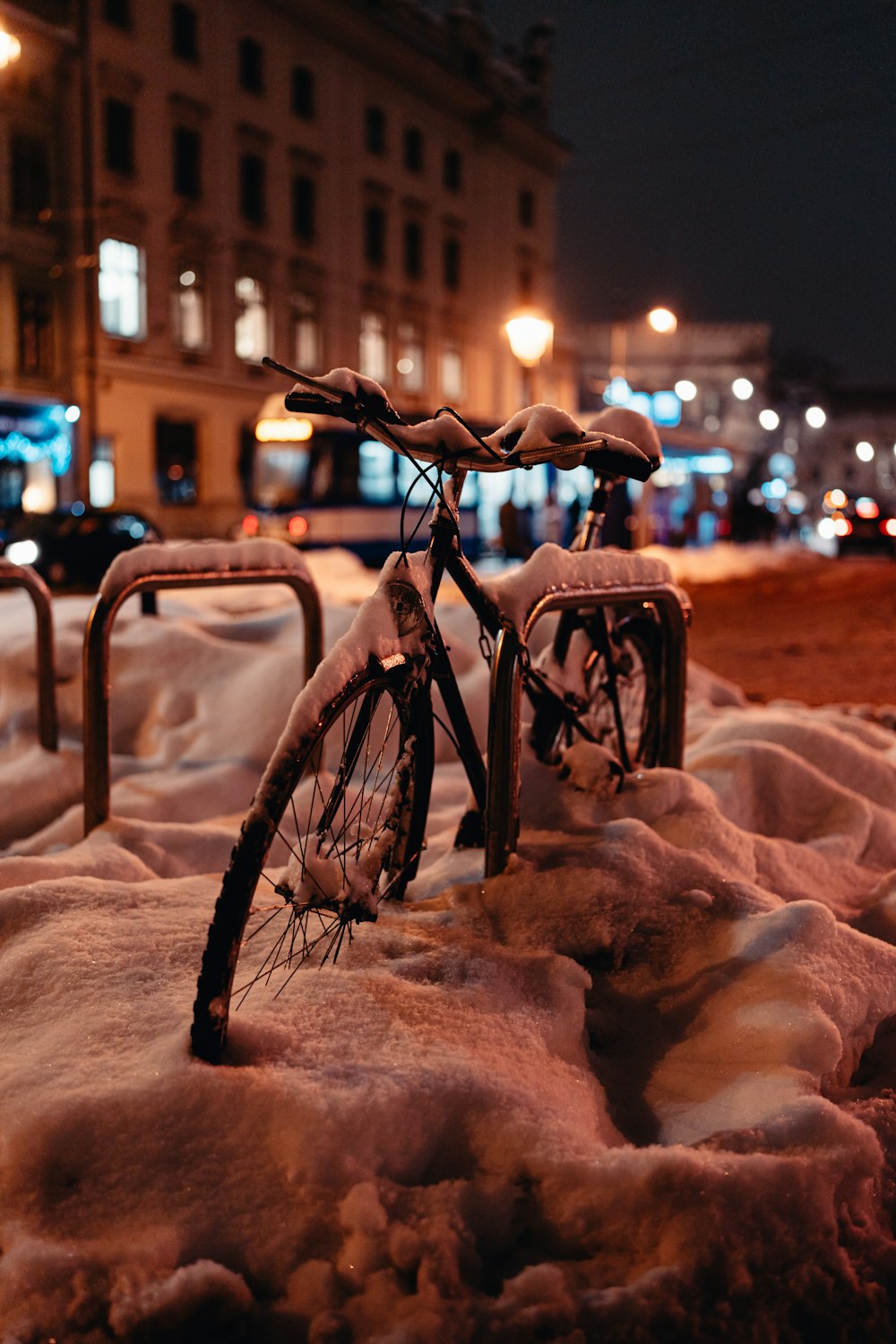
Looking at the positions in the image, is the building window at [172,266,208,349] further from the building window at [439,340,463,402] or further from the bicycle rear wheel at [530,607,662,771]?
the bicycle rear wheel at [530,607,662,771]

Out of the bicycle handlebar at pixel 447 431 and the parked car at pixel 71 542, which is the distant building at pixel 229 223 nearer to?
the parked car at pixel 71 542

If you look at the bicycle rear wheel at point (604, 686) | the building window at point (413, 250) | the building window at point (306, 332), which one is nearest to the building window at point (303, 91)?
the building window at point (306, 332)

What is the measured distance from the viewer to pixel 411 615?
2785 millimetres

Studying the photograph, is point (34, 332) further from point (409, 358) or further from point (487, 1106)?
point (487, 1106)

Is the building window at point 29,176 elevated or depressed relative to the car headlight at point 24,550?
elevated

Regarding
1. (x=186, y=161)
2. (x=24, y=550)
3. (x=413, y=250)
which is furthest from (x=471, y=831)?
(x=413, y=250)

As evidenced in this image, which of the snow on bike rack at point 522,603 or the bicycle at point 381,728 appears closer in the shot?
the bicycle at point 381,728

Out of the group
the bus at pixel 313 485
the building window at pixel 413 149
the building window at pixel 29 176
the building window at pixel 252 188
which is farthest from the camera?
the building window at pixel 413 149

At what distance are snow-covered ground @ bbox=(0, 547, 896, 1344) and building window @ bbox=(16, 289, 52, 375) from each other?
28655 mm

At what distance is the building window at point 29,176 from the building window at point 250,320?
245 inches

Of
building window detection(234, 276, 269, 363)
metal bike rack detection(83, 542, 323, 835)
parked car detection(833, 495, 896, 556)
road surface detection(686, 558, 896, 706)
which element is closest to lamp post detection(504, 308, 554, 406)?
A: road surface detection(686, 558, 896, 706)

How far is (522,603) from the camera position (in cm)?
322

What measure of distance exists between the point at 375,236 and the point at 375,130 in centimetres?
319

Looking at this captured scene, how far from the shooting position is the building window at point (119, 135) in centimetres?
3045
